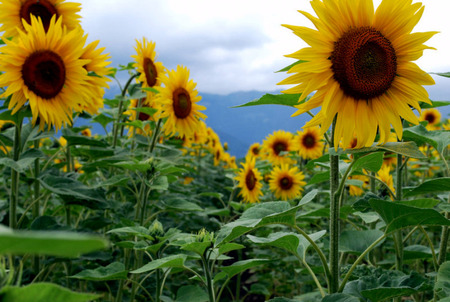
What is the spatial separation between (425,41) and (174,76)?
2.36 meters

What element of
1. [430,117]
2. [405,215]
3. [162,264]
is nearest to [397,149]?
[405,215]

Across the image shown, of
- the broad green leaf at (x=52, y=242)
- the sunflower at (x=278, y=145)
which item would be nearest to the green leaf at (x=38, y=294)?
the broad green leaf at (x=52, y=242)

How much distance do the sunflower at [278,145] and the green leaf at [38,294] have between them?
5.18m

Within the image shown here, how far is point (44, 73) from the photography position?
236cm

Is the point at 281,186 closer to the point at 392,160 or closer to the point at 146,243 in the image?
the point at 392,160

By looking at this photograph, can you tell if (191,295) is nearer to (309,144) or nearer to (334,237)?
(334,237)

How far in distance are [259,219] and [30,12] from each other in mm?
2244

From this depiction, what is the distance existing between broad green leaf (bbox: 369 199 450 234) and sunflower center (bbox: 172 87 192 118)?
2399 mm

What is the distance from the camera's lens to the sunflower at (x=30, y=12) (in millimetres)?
2689

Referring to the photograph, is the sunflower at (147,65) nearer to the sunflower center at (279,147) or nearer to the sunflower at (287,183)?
the sunflower at (287,183)

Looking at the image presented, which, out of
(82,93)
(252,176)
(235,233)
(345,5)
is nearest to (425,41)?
(345,5)

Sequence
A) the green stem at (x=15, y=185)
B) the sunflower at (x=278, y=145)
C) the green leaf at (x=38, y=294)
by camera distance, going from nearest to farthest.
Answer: the green leaf at (x=38, y=294) < the green stem at (x=15, y=185) < the sunflower at (x=278, y=145)

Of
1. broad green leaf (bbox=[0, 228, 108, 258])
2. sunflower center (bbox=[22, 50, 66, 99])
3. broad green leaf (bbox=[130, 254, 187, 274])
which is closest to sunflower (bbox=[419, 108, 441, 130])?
sunflower center (bbox=[22, 50, 66, 99])

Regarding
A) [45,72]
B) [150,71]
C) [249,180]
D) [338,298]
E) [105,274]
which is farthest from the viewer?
[249,180]
